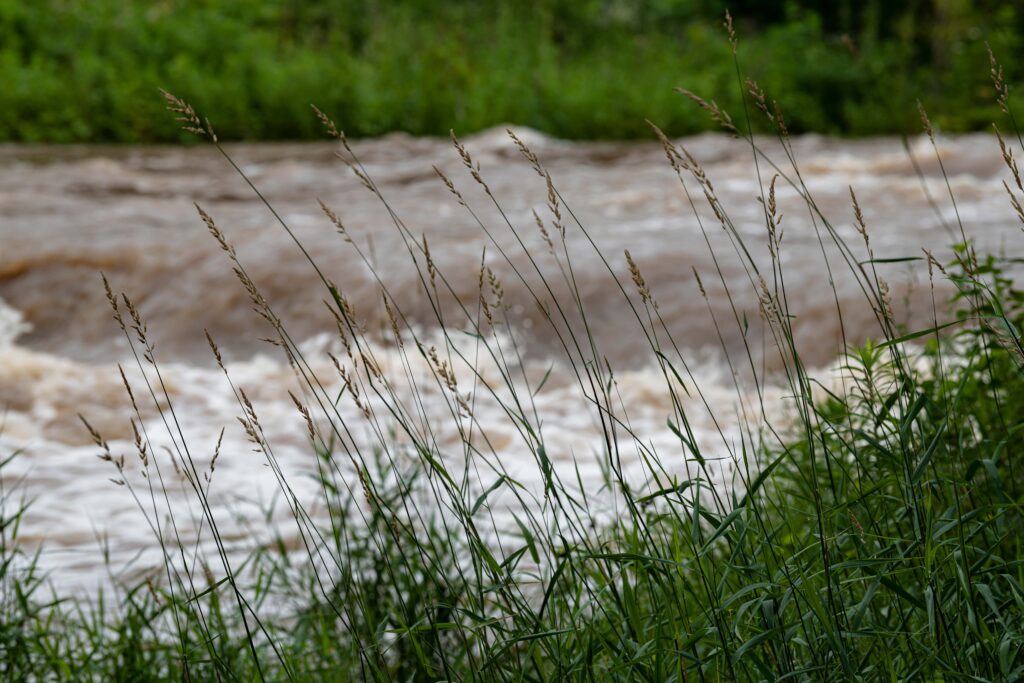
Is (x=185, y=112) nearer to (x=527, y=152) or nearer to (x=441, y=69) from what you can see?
(x=527, y=152)

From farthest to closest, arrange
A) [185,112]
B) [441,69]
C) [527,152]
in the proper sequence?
[441,69] < [185,112] < [527,152]

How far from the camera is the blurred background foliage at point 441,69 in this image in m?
10.3

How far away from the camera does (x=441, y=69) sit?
1130 centimetres

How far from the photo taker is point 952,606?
1569 mm

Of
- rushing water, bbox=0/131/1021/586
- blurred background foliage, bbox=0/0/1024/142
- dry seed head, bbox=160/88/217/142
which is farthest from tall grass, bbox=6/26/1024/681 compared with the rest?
blurred background foliage, bbox=0/0/1024/142

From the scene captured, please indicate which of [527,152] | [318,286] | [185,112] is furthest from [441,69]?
[527,152]

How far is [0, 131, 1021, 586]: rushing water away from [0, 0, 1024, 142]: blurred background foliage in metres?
2.16

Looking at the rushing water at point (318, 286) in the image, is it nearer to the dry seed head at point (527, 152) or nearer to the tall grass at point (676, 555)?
the tall grass at point (676, 555)

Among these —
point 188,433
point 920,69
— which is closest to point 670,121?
point 920,69

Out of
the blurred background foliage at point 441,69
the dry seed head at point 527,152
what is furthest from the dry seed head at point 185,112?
the blurred background foliage at point 441,69

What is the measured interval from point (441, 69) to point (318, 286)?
6.22m

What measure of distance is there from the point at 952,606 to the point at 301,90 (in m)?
9.72

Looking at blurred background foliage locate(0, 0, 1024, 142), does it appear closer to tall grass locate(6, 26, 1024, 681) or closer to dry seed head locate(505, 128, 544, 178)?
tall grass locate(6, 26, 1024, 681)

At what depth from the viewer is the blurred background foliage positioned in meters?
10.3
